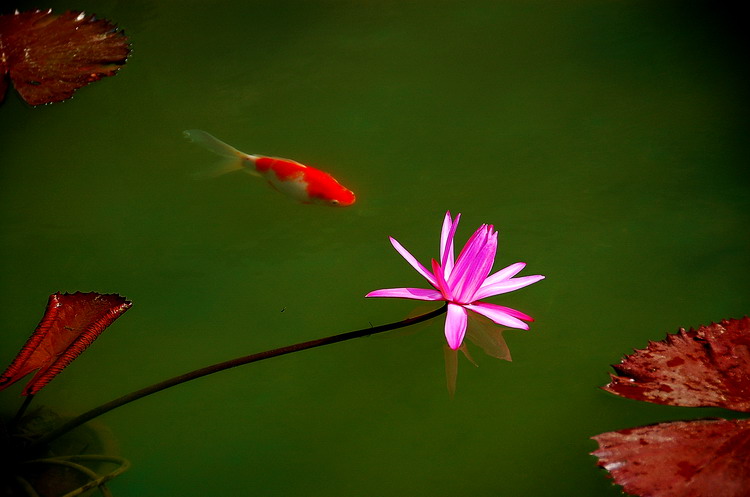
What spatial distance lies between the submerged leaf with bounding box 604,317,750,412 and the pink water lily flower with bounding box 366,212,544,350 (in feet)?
0.84

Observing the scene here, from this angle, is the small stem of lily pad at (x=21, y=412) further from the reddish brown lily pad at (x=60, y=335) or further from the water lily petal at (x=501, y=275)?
the water lily petal at (x=501, y=275)

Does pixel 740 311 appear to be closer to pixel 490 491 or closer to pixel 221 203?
pixel 490 491

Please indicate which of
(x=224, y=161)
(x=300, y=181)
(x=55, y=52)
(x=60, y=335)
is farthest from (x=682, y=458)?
(x=55, y=52)

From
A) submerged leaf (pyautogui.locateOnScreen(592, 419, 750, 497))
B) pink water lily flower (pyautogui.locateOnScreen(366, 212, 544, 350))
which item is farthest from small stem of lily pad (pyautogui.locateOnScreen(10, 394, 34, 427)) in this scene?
submerged leaf (pyautogui.locateOnScreen(592, 419, 750, 497))

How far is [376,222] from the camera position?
1692 millimetres

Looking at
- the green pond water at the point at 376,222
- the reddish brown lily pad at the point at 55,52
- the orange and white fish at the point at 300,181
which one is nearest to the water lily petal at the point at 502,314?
the green pond water at the point at 376,222

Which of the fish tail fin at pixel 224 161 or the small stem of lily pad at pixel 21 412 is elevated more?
the fish tail fin at pixel 224 161

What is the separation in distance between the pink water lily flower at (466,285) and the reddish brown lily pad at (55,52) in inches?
56.2

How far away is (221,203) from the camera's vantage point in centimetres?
176

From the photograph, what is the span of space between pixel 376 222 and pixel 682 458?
0.93m

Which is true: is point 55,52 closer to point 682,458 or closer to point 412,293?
point 412,293

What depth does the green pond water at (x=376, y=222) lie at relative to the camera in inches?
51.0

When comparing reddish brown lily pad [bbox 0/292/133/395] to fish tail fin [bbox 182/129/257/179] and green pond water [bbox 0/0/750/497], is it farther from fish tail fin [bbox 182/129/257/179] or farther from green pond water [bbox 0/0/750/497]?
fish tail fin [bbox 182/129/257/179]

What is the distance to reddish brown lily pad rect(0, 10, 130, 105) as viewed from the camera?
1989 millimetres
